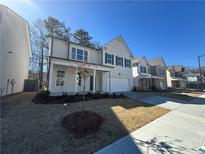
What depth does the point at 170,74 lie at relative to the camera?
36.5 meters

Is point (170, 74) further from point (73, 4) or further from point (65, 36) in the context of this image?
point (73, 4)

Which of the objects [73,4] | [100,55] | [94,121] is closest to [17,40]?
[73,4]

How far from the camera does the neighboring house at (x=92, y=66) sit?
12164 millimetres

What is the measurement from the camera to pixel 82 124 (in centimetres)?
472

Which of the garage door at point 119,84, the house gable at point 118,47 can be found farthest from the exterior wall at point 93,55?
the garage door at point 119,84

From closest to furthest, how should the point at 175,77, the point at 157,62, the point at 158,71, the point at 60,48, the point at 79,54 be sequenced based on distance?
the point at 60,48 < the point at 79,54 < the point at 158,71 < the point at 157,62 < the point at 175,77

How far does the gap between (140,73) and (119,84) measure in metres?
7.46

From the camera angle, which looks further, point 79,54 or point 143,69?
point 143,69

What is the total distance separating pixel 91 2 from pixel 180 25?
1469 cm

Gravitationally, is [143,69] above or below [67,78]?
above

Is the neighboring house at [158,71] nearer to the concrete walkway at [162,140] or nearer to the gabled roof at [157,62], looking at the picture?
the gabled roof at [157,62]

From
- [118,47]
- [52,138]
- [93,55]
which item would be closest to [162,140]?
[52,138]

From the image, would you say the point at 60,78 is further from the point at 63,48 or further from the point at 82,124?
the point at 82,124

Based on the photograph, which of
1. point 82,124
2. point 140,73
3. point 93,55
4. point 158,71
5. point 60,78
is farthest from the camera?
point 158,71
